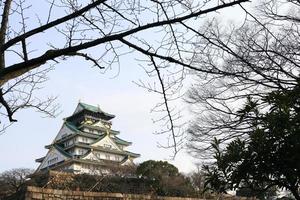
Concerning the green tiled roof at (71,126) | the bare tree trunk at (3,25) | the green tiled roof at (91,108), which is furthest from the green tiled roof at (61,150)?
the bare tree trunk at (3,25)

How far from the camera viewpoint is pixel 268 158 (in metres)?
3.44

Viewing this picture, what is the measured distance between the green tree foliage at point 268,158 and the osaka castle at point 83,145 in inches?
1402

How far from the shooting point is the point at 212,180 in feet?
12.3

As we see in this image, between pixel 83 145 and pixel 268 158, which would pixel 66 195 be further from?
pixel 83 145

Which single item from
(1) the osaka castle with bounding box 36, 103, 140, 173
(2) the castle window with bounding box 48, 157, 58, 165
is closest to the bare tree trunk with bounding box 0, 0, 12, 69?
(1) the osaka castle with bounding box 36, 103, 140, 173

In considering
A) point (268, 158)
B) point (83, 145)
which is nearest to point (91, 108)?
point (83, 145)

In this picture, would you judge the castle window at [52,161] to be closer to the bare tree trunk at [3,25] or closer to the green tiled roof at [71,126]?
the green tiled roof at [71,126]

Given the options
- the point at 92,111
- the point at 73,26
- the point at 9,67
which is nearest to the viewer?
the point at 9,67

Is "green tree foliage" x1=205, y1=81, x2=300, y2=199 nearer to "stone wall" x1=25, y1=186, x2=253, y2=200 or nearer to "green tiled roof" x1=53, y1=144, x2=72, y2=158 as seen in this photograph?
"stone wall" x1=25, y1=186, x2=253, y2=200

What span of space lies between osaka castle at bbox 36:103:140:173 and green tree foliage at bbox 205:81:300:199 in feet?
117

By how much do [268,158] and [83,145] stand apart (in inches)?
1584

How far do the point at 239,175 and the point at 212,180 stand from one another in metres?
0.30

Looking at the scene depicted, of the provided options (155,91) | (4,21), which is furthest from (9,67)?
(155,91)

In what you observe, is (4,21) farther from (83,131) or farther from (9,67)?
(83,131)
